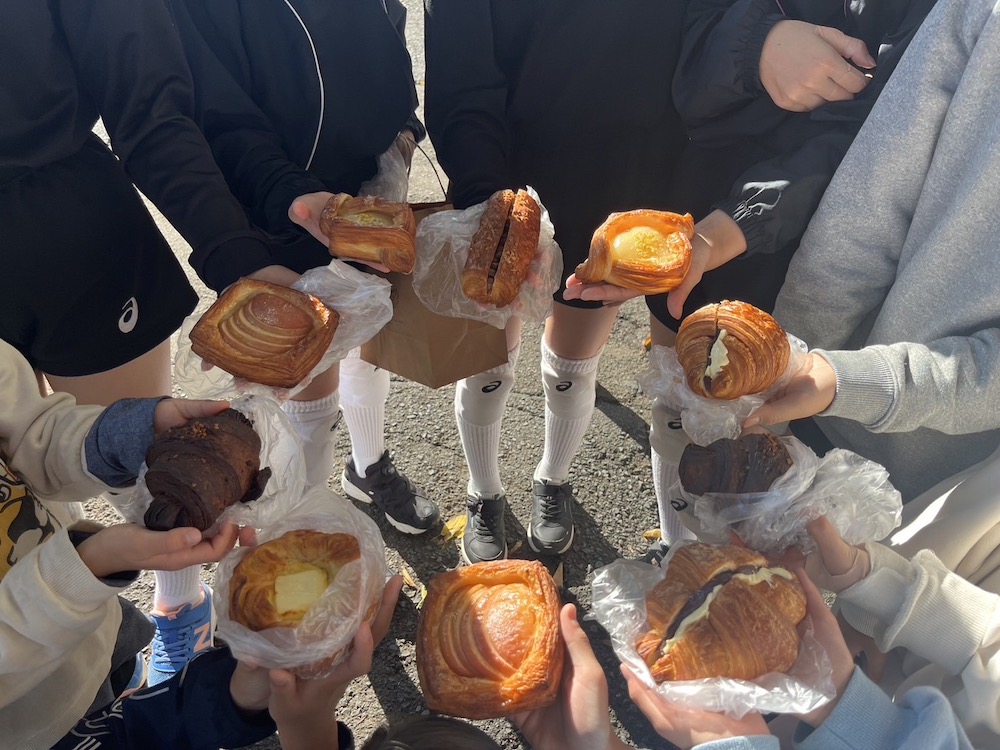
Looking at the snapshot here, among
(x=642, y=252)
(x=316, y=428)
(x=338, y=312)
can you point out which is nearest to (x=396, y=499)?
(x=316, y=428)

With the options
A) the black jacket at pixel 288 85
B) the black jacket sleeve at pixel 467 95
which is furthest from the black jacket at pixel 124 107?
the black jacket sleeve at pixel 467 95

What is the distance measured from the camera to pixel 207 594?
283cm

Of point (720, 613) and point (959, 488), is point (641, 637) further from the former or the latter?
point (959, 488)

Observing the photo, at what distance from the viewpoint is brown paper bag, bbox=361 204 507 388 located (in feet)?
7.33

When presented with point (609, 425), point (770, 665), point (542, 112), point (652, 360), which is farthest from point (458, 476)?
point (770, 665)

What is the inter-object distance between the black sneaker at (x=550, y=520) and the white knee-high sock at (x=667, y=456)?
470 millimetres

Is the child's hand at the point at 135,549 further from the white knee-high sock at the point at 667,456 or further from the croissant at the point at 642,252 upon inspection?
the white knee-high sock at the point at 667,456

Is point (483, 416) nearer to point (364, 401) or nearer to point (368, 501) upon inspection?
point (364, 401)

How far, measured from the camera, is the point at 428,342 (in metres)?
2.22

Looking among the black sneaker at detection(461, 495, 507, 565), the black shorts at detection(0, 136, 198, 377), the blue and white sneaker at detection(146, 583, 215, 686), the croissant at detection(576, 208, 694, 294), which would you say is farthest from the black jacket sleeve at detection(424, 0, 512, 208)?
the blue and white sneaker at detection(146, 583, 215, 686)

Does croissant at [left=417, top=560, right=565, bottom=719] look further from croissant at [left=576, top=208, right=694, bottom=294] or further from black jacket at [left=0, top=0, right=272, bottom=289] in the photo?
black jacket at [left=0, top=0, right=272, bottom=289]

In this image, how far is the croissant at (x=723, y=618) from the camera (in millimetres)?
1550

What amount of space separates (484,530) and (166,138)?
6.61 ft

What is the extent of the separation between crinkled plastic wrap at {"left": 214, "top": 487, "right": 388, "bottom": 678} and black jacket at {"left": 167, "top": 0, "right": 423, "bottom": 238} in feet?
3.26
